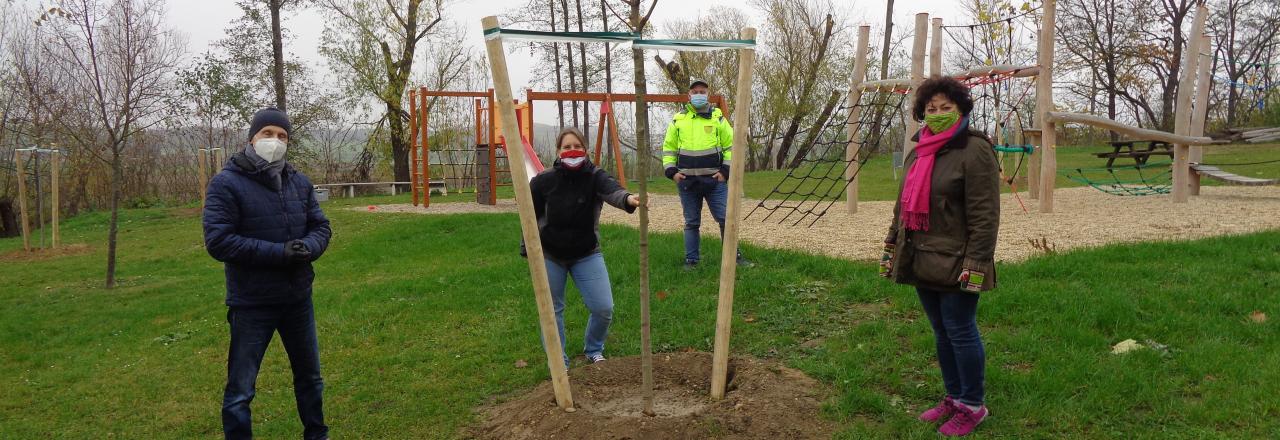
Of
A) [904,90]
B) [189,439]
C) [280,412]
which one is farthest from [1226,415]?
[904,90]

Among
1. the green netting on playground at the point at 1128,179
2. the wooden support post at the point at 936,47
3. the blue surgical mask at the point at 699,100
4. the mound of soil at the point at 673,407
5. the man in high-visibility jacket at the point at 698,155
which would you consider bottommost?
the mound of soil at the point at 673,407

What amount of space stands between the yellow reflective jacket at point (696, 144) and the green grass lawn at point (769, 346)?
37.5 inches

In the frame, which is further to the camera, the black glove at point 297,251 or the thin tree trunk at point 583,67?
the thin tree trunk at point 583,67

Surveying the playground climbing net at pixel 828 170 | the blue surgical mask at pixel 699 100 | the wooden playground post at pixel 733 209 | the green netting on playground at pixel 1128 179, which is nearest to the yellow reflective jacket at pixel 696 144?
the blue surgical mask at pixel 699 100

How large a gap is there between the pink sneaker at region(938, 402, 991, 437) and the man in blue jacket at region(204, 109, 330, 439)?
2957 mm

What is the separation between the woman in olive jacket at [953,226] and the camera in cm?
334

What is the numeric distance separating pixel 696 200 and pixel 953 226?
3.91 metres

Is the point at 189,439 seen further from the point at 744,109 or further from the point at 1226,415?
the point at 1226,415

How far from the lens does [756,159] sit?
109 feet

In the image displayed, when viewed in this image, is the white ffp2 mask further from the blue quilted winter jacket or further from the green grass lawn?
the green grass lawn

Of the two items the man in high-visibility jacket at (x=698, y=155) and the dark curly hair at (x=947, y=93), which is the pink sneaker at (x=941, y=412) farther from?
the man in high-visibility jacket at (x=698, y=155)

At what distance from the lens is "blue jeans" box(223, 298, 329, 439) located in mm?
3508

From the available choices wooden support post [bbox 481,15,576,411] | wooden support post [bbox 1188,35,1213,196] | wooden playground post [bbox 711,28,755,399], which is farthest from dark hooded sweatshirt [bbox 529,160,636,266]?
wooden support post [bbox 1188,35,1213,196]

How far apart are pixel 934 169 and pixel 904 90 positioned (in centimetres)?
849
